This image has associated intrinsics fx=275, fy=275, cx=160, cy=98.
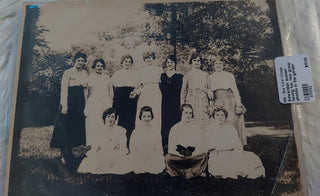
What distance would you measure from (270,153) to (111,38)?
0.58 metres

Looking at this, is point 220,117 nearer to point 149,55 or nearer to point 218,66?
point 218,66

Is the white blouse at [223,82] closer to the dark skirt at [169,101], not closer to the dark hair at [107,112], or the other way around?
the dark skirt at [169,101]

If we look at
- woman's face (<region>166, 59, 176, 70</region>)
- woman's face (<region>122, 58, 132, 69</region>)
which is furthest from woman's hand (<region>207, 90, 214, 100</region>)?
woman's face (<region>122, 58, 132, 69</region>)

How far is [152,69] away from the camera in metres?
0.84

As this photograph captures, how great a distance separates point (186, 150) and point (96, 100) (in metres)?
0.30

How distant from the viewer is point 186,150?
0.77 m

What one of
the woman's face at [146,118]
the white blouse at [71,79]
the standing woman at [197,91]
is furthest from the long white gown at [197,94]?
the white blouse at [71,79]

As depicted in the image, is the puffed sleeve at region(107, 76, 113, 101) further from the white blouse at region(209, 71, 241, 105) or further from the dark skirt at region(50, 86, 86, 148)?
the white blouse at region(209, 71, 241, 105)

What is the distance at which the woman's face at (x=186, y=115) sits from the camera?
79 cm

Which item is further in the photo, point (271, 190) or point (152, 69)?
point (152, 69)

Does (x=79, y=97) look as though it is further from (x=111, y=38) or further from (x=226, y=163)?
(x=226, y=163)

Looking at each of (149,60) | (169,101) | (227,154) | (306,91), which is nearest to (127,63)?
(149,60)

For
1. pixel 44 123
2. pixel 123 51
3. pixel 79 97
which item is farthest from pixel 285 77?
pixel 44 123

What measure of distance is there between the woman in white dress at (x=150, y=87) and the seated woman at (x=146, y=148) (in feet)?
0.06
